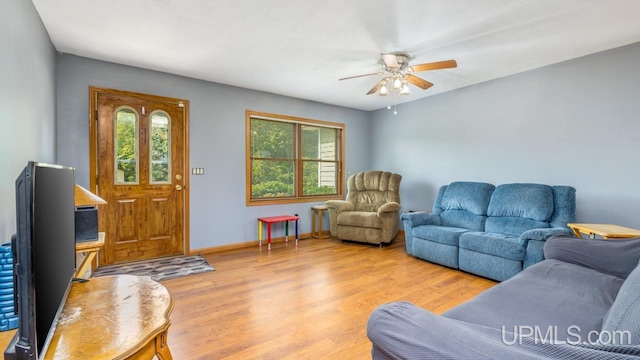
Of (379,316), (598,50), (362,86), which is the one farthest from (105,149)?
(598,50)

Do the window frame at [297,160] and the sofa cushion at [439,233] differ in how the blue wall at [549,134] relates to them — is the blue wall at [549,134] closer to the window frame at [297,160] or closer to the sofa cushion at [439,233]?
the sofa cushion at [439,233]

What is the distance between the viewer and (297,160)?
5.31 m

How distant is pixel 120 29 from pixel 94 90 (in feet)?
3.80

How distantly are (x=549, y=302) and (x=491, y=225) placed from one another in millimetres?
2303

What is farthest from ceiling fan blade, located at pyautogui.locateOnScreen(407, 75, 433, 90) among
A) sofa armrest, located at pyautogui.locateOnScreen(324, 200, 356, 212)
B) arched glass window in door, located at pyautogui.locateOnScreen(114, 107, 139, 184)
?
arched glass window in door, located at pyautogui.locateOnScreen(114, 107, 139, 184)

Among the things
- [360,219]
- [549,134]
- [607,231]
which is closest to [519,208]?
[607,231]

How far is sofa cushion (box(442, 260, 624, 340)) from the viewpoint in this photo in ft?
4.50

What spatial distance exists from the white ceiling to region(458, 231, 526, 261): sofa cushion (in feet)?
6.69

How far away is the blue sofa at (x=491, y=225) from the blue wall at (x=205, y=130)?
7.49 feet

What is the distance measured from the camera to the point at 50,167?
0.89 meters

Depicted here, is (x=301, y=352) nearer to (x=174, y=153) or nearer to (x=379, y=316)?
(x=379, y=316)

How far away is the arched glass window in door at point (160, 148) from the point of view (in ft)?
12.7

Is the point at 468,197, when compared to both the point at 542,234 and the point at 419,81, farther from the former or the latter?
the point at 419,81

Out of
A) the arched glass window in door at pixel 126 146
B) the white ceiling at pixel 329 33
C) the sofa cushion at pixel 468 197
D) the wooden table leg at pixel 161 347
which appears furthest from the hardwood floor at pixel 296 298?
the white ceiling at pixel 329 33
